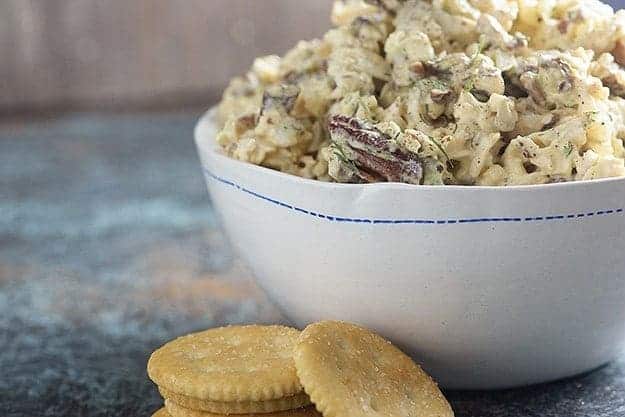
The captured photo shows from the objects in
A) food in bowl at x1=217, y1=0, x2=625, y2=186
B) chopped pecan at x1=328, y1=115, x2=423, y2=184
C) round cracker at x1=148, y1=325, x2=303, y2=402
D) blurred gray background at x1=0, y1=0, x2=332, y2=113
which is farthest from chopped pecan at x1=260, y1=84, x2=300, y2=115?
blurred gray background at x1=0, y1=0, x2=332, y2=113

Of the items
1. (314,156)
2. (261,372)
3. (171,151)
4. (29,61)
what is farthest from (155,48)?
(261,372)

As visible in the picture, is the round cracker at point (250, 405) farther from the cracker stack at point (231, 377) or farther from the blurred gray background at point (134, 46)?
the blurred gray background at point (134, 46)

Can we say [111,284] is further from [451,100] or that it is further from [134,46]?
[134,46]

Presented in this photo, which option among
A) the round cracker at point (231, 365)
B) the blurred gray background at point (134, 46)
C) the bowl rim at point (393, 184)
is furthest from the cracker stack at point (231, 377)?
the blurred gray background at point (134, 46)

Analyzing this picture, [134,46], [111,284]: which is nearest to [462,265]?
[111,284]

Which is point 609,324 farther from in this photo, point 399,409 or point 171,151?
point 171,151

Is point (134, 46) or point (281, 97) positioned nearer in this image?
point (281, 97)
